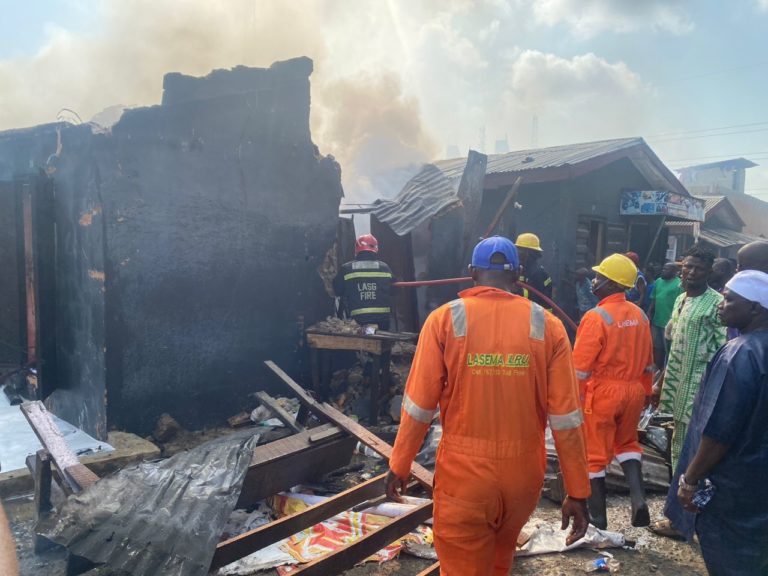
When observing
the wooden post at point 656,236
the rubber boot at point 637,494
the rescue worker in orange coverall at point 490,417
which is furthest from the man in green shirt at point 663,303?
the rescue worker in orange coverall at point 490,417

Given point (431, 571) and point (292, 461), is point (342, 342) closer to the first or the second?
point (292, 461)

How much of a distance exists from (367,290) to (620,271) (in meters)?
3.03

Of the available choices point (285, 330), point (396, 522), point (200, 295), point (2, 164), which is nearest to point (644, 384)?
A: point (396, 522)

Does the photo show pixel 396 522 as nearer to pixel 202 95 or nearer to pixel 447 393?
→ pixel 447 393

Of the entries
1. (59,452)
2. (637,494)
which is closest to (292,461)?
(59,452)

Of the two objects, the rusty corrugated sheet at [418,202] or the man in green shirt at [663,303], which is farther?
the rusty corrugated sheet at [418,202]

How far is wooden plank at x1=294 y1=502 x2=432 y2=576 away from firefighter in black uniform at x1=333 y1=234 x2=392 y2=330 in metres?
3.17

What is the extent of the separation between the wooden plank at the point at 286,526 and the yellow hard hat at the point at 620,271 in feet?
7.62

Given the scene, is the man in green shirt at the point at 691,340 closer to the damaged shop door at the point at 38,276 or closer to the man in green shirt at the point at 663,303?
the man in green shirt at the point at 663,303

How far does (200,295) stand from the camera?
18.2ft

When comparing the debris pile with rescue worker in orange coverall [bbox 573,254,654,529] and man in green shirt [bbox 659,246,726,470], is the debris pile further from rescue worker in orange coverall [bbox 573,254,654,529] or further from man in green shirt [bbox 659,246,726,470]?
man in green shirt [bbox 659,246,726,470]

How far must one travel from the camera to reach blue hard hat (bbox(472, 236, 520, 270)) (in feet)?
8.30

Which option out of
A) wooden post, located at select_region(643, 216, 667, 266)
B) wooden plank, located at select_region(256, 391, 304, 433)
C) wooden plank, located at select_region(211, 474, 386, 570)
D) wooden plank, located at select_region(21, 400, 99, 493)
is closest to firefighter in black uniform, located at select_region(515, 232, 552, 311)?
wooden plank, located at select_region(256, 391, 304, 433)

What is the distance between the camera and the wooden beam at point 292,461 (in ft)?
12.8
